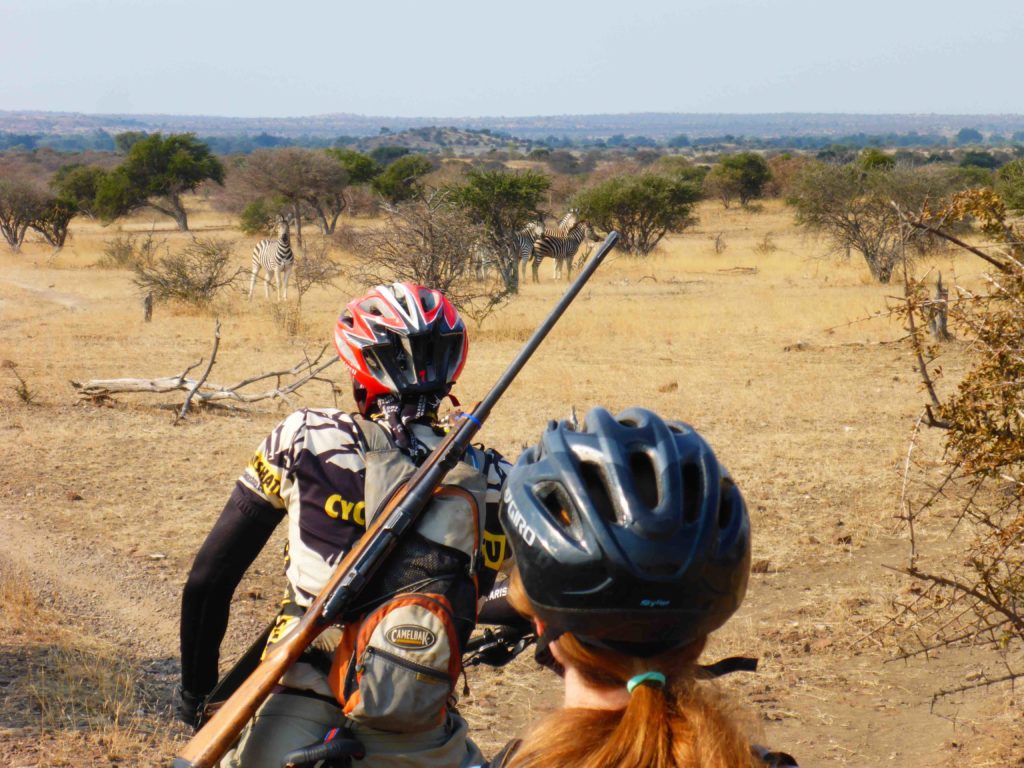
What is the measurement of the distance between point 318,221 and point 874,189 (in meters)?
18.9

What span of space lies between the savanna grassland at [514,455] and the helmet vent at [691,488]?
242 millimetres

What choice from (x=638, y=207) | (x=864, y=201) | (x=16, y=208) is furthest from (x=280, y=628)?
(x=16, y=208)

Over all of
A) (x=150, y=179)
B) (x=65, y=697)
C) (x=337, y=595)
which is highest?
(x=337, y=595)

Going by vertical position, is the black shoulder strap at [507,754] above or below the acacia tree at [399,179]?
above

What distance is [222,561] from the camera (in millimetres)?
2383

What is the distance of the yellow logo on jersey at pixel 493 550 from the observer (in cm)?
244

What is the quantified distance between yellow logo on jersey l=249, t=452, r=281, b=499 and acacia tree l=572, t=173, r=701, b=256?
1069 inches

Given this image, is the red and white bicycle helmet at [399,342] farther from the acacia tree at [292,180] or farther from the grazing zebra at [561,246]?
the acacia tree at [292,180]

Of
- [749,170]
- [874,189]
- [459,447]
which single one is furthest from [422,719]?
[749,170]

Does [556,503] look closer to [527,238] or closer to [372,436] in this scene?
[372,436]

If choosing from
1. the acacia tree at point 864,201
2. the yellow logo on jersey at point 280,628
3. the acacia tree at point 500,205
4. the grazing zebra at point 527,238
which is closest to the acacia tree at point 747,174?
the acacia tree at point 864,201

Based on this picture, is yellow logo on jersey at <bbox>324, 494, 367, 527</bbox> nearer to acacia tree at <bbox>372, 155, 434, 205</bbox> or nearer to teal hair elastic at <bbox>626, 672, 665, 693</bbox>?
teal hair elastic at <bbox>626, 672, 665, 693</bbox>

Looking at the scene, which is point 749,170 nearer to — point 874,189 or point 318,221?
point 318,221

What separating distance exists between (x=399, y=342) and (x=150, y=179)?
3978cm
